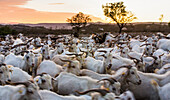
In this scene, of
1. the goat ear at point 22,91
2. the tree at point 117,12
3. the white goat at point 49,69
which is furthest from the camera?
the tree at point 117,12

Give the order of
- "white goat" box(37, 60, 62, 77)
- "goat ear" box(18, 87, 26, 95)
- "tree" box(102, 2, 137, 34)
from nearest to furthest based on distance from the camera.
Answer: "goat ear" box(18, 87, 26, 95), "white goat" box(37, 60, 62, 77), "tree" box(102, 2, 137, 34)

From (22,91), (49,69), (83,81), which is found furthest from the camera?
(49,69)

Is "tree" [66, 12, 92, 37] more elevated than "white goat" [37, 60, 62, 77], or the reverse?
"tree" [66, 12, 92, 37]

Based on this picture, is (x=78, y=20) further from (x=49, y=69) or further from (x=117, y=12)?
(x=49, y=69)

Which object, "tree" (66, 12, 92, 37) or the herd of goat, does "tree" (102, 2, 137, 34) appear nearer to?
"tree" (66, 12, 92, 37)

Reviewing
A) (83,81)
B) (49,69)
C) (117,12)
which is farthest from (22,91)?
(117,12)

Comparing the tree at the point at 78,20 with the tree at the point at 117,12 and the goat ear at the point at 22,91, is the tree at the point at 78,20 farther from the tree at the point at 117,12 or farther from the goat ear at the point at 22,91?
the goat ear at the point at 22,91

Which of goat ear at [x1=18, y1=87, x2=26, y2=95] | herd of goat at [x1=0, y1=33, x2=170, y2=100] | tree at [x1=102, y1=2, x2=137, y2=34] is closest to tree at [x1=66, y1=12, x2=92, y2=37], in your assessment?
tree at [x1=102, y1=2, x2=137, y2=34]

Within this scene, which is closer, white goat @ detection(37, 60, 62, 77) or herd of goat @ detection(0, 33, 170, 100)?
herd of goat @ detection(0, 33, 170, 100)

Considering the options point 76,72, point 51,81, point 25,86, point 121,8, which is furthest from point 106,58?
point 121,8

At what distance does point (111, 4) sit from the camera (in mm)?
34375

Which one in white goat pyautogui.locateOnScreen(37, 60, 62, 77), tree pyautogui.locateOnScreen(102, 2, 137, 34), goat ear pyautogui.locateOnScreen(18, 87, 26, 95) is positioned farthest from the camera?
tree pyautogui.locateOnScreen(102, 2, 137, 34)

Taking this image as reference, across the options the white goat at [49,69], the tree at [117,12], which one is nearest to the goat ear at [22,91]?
the white goat at [49,69]

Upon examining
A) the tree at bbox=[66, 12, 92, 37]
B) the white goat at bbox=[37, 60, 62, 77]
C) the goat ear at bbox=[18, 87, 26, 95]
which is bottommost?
the white goat at bbox=[37, 60, 62, 77]
